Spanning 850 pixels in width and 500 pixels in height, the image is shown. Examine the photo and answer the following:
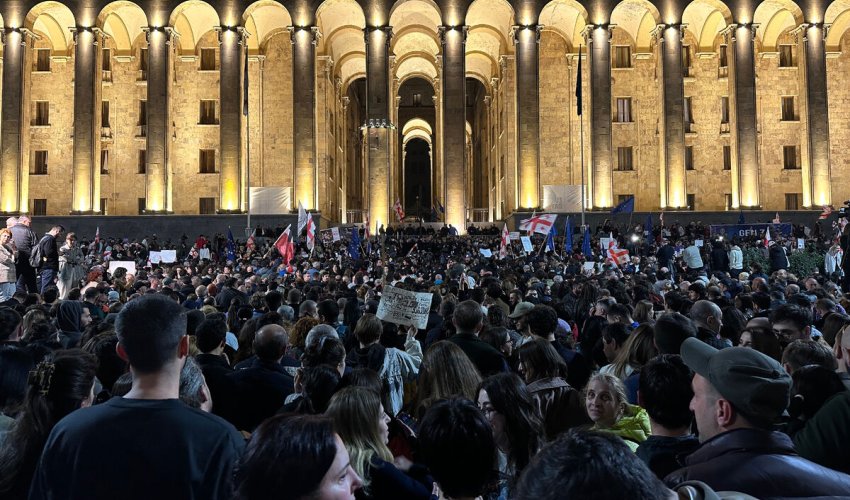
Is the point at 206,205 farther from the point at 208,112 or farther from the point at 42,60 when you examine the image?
the point at 42,60

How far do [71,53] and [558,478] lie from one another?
166 feet

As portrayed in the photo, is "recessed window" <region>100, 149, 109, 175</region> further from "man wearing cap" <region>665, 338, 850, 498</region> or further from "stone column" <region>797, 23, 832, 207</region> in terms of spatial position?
"man wearing cap" <region>665, 338, 850, 498</region>

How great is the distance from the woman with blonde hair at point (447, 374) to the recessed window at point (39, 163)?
46.5 metres

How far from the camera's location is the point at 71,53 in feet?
150

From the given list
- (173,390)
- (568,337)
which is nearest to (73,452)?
(173,390)

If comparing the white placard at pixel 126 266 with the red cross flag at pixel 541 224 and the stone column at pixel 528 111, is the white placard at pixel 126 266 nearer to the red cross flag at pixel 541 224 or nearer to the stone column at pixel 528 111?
the red cross flag at pixel 541 224

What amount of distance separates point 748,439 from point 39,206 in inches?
1935

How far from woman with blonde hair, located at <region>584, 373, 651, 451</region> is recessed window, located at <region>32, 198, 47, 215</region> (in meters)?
47.3

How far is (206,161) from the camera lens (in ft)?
151

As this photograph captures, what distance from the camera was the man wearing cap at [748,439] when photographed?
2711mm

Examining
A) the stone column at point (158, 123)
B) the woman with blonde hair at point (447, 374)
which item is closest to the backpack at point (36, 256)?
the woman with blonde hair at point (447, 374)

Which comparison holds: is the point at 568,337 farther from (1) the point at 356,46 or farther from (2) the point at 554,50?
(1) the point at 356,46

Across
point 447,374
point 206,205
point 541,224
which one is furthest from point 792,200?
point 447,374

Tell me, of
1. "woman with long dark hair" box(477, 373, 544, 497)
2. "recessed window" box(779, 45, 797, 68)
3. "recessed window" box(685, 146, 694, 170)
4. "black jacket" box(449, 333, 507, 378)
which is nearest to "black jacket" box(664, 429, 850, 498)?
"woman with long dark hair" box(477, 373, 544, 497)
